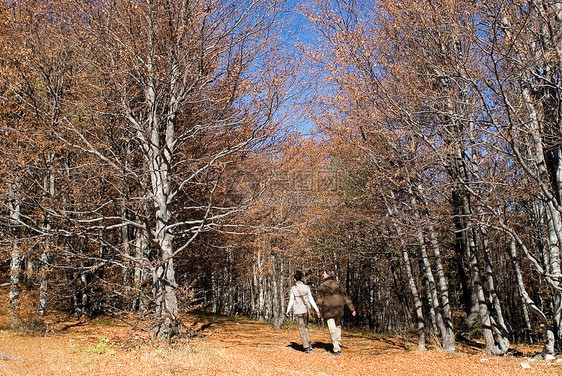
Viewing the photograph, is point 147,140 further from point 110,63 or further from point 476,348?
point 476,348

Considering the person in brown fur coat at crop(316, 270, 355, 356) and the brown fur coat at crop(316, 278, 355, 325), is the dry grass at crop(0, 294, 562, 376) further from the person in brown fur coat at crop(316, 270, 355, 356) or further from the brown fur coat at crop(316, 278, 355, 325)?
the brown fur coat at crop(316, 278, 355, 325)

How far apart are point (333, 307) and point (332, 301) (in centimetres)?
12

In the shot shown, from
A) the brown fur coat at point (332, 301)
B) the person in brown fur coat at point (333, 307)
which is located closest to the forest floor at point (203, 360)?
the person in brown fur coat at point (333, 307)

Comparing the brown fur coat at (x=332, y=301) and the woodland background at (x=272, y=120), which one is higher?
the woodland background at (x=272, y=120)

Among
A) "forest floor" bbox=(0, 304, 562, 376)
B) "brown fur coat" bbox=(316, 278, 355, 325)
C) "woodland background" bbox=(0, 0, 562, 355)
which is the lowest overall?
"forest floor" bbox=(0, 304, 562, 376)

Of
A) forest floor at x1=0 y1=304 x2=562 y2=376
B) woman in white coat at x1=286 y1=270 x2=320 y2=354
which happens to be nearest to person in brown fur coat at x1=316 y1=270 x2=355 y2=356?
woman in white coat at x1=286 y1=270 x2=320 y2=354

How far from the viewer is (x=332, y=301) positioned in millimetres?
8609

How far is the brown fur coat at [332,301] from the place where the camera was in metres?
8.58

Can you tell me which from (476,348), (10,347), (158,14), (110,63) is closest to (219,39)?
(158,14)

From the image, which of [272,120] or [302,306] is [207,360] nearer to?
[302,306]

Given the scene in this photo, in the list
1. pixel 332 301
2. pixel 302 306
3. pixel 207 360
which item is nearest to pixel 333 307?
pixel 332 301

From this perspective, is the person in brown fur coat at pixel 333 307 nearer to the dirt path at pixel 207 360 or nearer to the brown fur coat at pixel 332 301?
the brown fur coat at pixel 332 301

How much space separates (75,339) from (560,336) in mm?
9712

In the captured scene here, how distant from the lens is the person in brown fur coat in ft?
27.5
